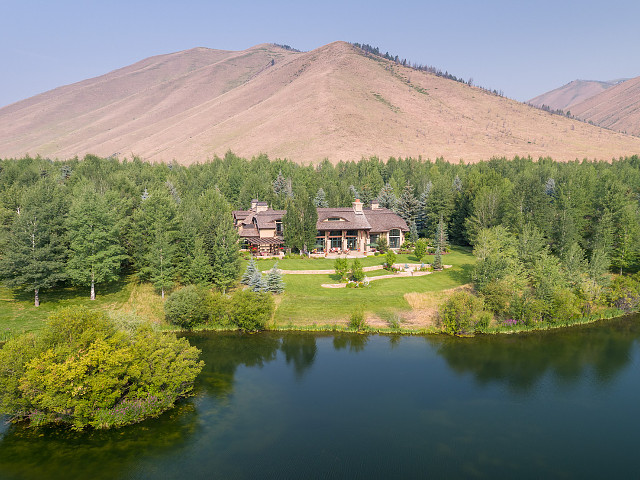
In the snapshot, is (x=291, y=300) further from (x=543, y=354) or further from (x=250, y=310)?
(x=543, y=354)

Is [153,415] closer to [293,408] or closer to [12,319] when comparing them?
[293,408]

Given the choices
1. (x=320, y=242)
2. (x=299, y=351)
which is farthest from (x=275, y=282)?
(x=320, y=242)

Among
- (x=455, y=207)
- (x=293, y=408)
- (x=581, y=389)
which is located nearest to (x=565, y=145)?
(x=455, y=207)

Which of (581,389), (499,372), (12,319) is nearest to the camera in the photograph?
(581,389)

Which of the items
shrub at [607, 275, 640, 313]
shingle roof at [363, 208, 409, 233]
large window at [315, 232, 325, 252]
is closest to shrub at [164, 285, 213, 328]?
large window at [315, 232, 325, 252]

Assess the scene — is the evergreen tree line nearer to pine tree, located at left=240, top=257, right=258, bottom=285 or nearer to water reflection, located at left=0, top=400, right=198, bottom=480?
pine tree, located at left=240, top=257, right=258, bottom=285

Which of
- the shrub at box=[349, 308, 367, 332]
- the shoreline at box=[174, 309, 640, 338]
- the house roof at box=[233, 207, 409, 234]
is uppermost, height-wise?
the house roof at box=[233, 207, 409, 234]

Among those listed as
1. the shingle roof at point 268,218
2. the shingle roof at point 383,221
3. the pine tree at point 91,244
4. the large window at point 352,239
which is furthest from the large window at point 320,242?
the pine tree at point 91,244
